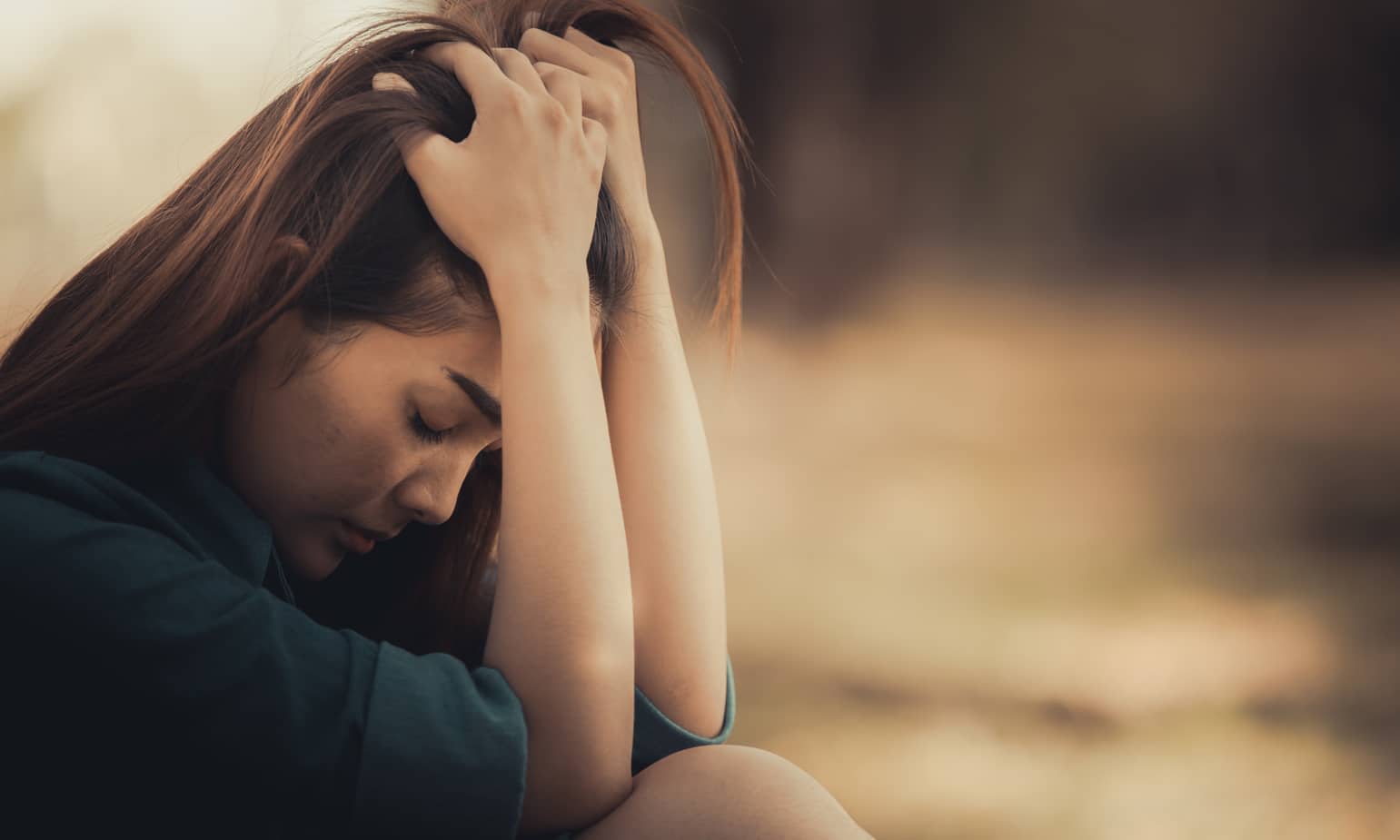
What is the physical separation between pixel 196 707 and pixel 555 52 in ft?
1.54

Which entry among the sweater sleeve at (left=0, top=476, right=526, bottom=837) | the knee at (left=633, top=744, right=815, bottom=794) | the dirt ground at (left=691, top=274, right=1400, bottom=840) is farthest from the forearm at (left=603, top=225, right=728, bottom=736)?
the dirt ground at (left=691, top=274, right=1400, bottom=840)

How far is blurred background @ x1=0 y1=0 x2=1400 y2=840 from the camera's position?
50.4 inches

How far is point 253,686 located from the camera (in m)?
0.49

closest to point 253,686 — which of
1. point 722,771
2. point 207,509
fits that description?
point 207,509

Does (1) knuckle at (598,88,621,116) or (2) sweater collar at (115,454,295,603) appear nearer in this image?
(2) sweater collar at (115,454,295,603)

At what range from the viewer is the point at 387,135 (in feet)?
2.01

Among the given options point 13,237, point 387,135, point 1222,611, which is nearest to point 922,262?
point 1222,611

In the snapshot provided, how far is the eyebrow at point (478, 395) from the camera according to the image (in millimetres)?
609

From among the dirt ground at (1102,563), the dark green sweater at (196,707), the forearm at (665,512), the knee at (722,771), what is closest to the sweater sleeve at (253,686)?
the dark green sweater at (196,707)

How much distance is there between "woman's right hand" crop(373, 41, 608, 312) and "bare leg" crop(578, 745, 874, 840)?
0.26m

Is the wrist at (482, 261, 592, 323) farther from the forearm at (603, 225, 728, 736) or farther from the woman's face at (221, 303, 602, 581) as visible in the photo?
the forearm at (603, 225, 728, 736)

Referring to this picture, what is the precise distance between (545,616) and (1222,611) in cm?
102

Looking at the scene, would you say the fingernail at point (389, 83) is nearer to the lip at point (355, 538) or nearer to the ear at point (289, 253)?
the ear at point (289, 253)

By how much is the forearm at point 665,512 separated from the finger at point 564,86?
0.12 meters
